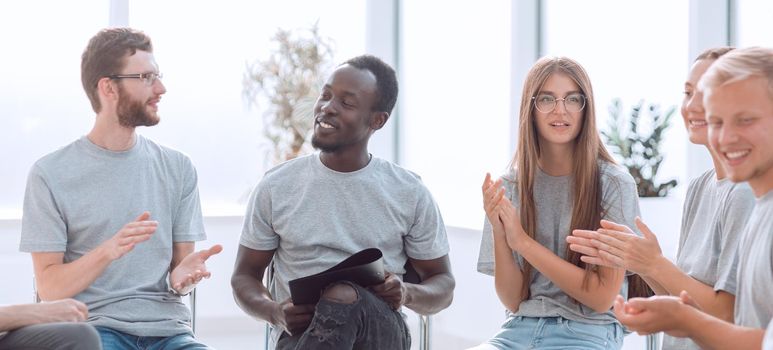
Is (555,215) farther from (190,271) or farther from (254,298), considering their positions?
(190,271)

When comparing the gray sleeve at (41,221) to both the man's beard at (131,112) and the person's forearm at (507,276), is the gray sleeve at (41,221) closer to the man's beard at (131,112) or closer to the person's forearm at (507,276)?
the man's beard at (131,112)

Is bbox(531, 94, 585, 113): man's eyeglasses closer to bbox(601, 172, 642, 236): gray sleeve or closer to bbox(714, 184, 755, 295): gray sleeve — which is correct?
bbox(601, 172, 642, 236): gray sleeve

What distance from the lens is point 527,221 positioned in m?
2.86

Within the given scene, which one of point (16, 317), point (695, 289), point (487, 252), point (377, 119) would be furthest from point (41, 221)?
point (695, 289)

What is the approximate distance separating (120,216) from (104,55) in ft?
1.73

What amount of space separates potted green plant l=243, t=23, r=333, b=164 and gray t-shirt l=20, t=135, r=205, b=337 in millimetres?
2460

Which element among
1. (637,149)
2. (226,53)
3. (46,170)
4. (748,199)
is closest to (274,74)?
(226,53)

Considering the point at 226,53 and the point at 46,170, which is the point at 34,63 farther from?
the point at 46,170

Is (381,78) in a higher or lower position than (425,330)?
higher

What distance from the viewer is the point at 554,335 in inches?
108

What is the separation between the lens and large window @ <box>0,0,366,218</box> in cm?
517

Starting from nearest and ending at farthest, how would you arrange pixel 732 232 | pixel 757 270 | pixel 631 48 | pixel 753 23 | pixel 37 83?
1. pixel 757 270
2. pixel 732 232
3. pixel 753 23
4. pixel 631 48
5. pixel 37 83

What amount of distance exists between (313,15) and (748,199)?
156 inches

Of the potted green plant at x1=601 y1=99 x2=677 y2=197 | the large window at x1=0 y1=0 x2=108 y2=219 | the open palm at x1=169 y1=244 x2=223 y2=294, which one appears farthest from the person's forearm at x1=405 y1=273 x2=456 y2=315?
the large window at x1=0 y1=0 x2=108 y2=219
